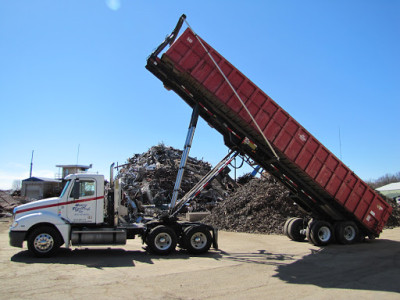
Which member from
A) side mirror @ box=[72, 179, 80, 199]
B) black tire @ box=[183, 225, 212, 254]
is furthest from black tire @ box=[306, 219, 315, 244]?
side mirror @ box=[72, 179, 80, 199]

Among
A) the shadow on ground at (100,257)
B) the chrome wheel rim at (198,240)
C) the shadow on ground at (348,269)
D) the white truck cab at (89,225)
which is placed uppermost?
the white truck cab at (89,225)

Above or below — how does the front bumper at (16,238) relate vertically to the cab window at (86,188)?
below

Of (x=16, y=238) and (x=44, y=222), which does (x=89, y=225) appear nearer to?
(x=44, y=222)

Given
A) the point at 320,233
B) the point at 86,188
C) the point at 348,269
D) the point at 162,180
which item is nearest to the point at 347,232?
the point at 320,233

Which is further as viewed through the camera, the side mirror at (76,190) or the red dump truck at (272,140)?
the red dump truck at (272,140)

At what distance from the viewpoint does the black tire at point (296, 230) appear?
520 inches

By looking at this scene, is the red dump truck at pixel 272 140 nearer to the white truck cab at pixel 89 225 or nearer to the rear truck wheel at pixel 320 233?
the rear truck wheel at pixel 320 233

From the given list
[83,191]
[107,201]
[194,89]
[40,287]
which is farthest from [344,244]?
[40,287]

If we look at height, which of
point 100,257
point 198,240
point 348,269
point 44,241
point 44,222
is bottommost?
point 348,269

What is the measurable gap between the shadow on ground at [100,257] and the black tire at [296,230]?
4228mm

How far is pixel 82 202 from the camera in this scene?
31.6 ft

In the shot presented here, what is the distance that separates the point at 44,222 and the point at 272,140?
7.38m

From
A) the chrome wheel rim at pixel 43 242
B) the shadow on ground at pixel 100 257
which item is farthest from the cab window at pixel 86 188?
the shadow on ground at pixel 100 257

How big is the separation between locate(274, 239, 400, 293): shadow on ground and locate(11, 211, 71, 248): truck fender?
5.99 metres
